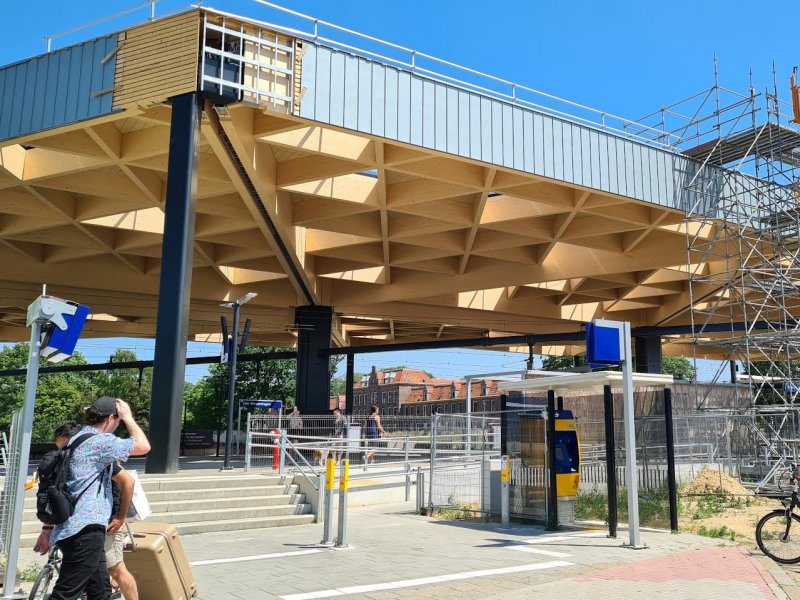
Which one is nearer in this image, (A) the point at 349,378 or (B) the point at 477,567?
(B) the point at 477,567

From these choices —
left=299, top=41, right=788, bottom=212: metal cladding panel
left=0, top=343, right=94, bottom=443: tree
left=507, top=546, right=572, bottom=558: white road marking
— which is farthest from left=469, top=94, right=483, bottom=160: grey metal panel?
left=0, top=343, right=94, bottom=443: tree

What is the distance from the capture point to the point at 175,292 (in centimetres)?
1572

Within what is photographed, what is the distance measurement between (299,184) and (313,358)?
11817mm

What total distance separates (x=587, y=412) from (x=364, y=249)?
427 inches

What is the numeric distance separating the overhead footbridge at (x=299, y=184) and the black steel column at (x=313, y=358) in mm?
103

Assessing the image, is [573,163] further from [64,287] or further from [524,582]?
[64,287]

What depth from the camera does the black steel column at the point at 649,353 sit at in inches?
1389

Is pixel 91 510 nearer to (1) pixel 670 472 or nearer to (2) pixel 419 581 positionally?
(2) pixel 419 581

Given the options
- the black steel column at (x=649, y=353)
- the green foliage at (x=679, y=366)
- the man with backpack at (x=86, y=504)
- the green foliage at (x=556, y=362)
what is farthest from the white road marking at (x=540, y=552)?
the green foliage at (x=679, y=366)

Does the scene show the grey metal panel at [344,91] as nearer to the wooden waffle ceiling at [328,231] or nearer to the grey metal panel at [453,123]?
the wooden waffle ceiling at [328,231]

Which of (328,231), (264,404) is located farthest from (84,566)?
(264,404)

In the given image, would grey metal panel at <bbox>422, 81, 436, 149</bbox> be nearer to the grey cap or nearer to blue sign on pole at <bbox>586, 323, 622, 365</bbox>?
blue sign on pole at <bbox>586, 323, 622, 365</bbox>

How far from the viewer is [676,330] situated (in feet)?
108

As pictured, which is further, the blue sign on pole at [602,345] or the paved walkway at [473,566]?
the blue sign on pole at [602,345]
